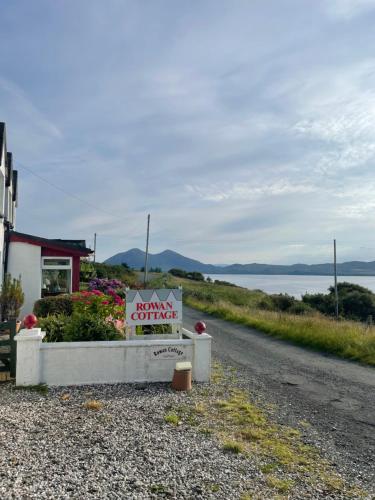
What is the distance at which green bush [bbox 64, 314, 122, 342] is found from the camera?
7.92 m

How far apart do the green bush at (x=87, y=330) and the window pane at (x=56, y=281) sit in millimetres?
7600

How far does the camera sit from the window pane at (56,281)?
15297mm

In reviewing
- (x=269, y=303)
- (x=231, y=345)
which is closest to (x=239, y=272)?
(x=269, y=303)

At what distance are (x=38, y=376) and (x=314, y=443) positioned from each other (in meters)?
4.56

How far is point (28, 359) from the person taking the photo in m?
7.00

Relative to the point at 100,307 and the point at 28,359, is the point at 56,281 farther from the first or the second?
the point at 28,359

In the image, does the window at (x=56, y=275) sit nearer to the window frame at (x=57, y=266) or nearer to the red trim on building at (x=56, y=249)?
the window frame at (x=57, y=266)

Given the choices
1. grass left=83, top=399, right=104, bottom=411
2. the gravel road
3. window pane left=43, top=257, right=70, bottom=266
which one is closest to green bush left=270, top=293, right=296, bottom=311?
the gravel road

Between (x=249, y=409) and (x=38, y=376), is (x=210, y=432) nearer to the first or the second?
(x=249, y=409)

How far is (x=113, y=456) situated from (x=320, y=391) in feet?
15.2

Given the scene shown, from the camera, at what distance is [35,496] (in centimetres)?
349

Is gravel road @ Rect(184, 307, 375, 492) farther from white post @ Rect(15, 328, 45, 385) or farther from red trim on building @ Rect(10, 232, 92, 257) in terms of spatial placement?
red trim on building @ Rect(10, 232, 92, 257)

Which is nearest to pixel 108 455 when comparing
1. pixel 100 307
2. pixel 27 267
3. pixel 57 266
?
pixel 100 307

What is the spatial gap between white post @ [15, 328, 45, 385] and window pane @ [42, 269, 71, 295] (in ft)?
28.1
